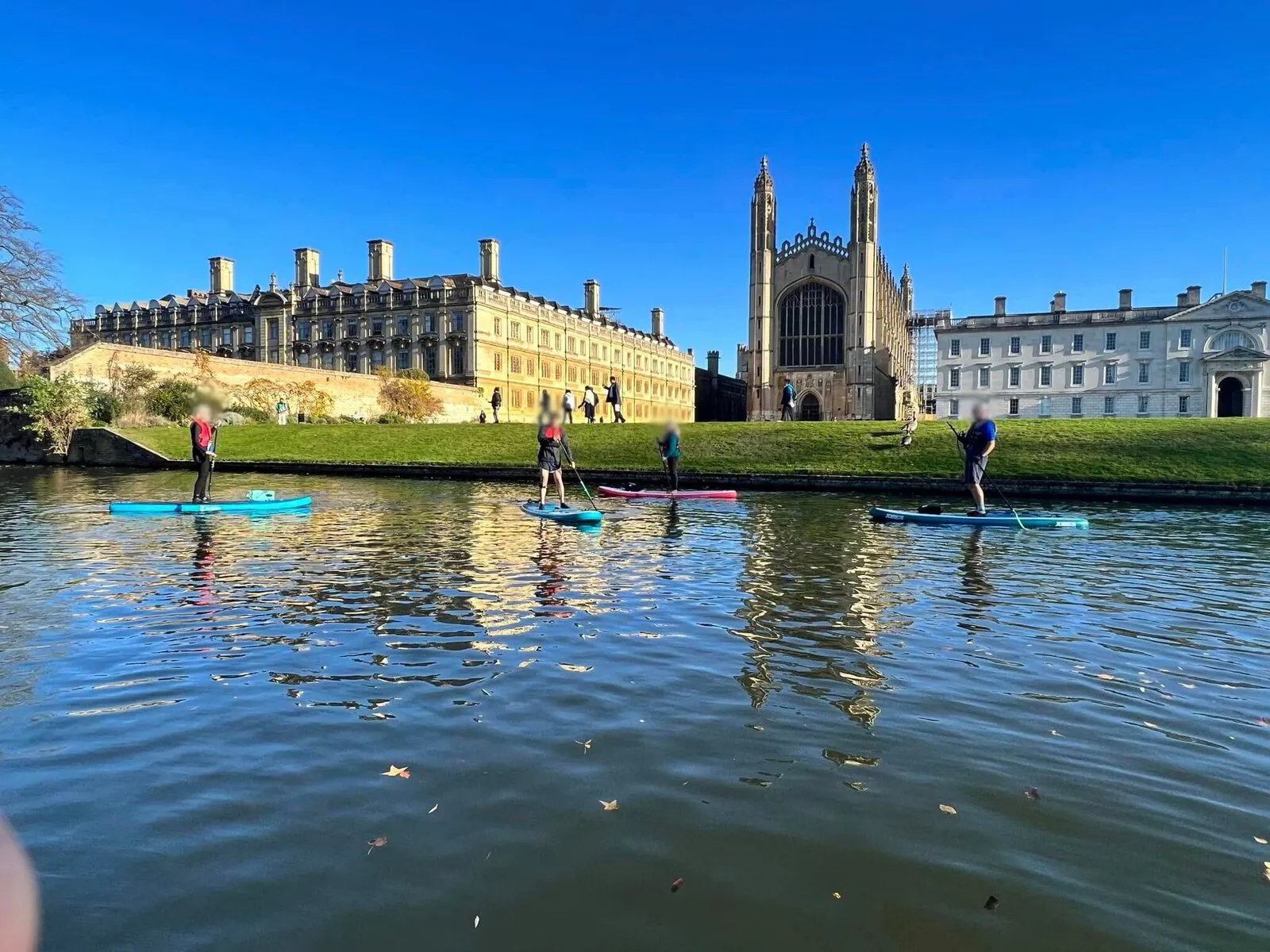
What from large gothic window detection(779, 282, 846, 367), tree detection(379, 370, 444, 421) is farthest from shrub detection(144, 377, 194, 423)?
large gothic window detection(779, 282, 846, 367)

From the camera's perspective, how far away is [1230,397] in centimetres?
6844

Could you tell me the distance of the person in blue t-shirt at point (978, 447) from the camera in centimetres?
1697

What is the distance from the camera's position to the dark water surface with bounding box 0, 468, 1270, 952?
11.1ft

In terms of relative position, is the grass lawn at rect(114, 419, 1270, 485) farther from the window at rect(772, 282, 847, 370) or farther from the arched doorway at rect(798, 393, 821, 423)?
the window at rect(772, 282, 847, 370)

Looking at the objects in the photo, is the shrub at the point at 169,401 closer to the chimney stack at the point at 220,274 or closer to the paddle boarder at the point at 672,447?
the paddle boarder at the point at 672,447

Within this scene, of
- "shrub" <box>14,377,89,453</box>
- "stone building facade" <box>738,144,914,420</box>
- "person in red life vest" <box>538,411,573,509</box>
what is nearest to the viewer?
"person in red life vest" <box>538,411,573,509</box>

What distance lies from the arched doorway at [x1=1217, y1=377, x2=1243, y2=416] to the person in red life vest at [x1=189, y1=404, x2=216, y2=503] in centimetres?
7404

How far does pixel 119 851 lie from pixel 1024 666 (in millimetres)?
6117

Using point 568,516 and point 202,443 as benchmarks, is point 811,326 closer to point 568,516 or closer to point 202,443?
point 568,516

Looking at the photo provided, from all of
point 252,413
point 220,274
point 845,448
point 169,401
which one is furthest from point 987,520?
point 220,274

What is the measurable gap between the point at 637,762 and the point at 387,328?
80.0m

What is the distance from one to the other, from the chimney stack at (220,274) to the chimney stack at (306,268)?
38.4 ft

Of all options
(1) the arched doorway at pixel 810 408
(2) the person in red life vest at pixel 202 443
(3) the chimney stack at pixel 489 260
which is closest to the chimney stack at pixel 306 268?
(3) the chimney stack at pixel 489 260

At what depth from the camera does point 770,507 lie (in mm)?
20359
